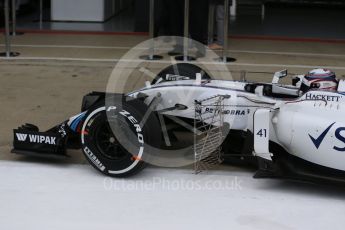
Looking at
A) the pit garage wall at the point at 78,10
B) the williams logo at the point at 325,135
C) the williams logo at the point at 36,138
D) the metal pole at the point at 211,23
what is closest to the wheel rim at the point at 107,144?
the williams logo at the point at 36,138

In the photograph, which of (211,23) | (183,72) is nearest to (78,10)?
(211,23)

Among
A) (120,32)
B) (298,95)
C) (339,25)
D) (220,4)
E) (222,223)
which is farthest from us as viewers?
(339,25)

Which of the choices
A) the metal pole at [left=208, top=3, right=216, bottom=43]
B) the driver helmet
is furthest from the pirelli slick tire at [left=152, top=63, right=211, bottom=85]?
the metal pole at [left=208, top=3, right=216, bottom=43]

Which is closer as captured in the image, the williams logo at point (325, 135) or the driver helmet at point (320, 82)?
the williams logo at point (325, 135)

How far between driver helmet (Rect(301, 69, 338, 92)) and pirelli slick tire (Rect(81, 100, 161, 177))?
3.98 feet

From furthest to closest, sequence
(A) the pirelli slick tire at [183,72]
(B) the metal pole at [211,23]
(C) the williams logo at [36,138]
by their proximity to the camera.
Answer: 1. (B) the metal pole at [211,23]
2. (A) the pirelli slick tire at [183,72]
3. (C) the williams logo at [36,138]

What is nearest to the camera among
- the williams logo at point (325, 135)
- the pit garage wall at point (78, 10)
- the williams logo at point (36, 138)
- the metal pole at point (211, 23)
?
the williams logo at point (325, 135)

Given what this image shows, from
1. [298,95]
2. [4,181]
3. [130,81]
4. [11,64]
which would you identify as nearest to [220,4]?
[130,81]

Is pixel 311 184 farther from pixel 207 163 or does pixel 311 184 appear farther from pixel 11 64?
pixel 11 64

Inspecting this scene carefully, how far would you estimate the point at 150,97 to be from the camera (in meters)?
4.45

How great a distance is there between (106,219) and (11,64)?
15.9 ft

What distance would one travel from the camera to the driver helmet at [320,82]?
4.42 meters

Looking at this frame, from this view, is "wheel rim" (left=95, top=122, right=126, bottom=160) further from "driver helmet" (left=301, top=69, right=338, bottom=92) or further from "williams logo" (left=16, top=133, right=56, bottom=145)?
"driver helmet" (left=301, top=69, right=338, bottom=92)

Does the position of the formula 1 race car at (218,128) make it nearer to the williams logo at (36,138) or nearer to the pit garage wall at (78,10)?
the williams logo at (36,138)
